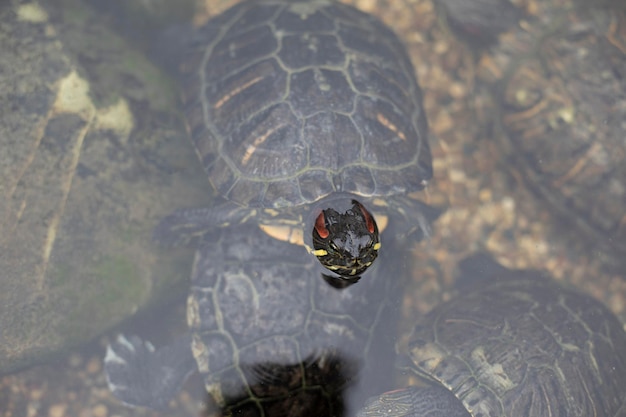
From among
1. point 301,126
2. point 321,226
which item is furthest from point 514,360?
point 301,126

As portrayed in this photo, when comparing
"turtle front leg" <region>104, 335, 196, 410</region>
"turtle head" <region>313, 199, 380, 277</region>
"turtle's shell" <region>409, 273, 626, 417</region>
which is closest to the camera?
"turtle head" <region>313, 199, 380, 277</region>

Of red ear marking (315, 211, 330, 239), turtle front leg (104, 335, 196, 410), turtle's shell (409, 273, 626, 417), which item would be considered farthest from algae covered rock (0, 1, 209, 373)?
turtle's shell (409, 273, 626, 417)

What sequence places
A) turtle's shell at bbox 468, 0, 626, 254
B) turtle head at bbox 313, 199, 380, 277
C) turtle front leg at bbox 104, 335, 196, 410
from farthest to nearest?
turtle's shell at bbox 468, 0, 626, 254, turtle front leg at bbox 104, 335, 196, 410, turtle head at bbox 313, 199, 380, 277

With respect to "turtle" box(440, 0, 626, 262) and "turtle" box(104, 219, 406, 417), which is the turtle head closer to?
"turtle" box(104, 219, 406, 417)

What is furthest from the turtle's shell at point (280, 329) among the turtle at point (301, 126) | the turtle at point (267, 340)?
the turtle at point (301, 126)

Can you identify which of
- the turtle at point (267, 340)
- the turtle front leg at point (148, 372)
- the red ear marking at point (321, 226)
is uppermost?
the red ear marking at point (321, 226)

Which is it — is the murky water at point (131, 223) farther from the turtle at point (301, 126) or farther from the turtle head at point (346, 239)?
the turtle head at point (346, 239)

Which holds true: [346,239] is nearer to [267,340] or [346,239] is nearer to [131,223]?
[267,340]
